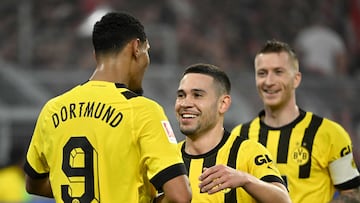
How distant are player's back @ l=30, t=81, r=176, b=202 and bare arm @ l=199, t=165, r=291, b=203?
184 millimetres

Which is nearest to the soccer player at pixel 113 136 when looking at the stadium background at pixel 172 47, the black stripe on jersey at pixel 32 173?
the black stripe on jersey at pixel 32 173

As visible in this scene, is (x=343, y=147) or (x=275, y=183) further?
Result: (x=343, y=147)

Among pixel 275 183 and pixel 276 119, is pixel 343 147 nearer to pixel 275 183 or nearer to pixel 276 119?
pixel 276 119

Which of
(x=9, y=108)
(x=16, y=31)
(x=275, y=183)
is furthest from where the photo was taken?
(x=16, y=31)

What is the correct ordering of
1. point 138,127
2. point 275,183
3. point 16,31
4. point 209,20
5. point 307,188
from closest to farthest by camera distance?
point 138,127, point 275,183, point 307,188, point 16,31, point 209,20

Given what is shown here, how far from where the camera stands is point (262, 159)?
343cm

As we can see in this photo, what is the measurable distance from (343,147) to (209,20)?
231 inches

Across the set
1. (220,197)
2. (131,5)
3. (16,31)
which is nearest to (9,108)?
(16,31)

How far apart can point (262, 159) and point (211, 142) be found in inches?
11.9

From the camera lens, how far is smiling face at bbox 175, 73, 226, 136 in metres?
3.61

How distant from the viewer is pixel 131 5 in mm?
9977

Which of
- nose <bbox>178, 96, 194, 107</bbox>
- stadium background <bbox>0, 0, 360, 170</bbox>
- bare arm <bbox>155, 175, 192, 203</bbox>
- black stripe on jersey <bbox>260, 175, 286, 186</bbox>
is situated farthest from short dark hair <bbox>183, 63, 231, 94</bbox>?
stadium background <bbox>0, 0, 360, 170</bbox>

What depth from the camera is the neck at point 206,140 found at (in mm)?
3643

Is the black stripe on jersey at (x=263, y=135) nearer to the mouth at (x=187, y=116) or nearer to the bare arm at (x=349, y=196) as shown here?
the bare arm at (x=349, y=196)
